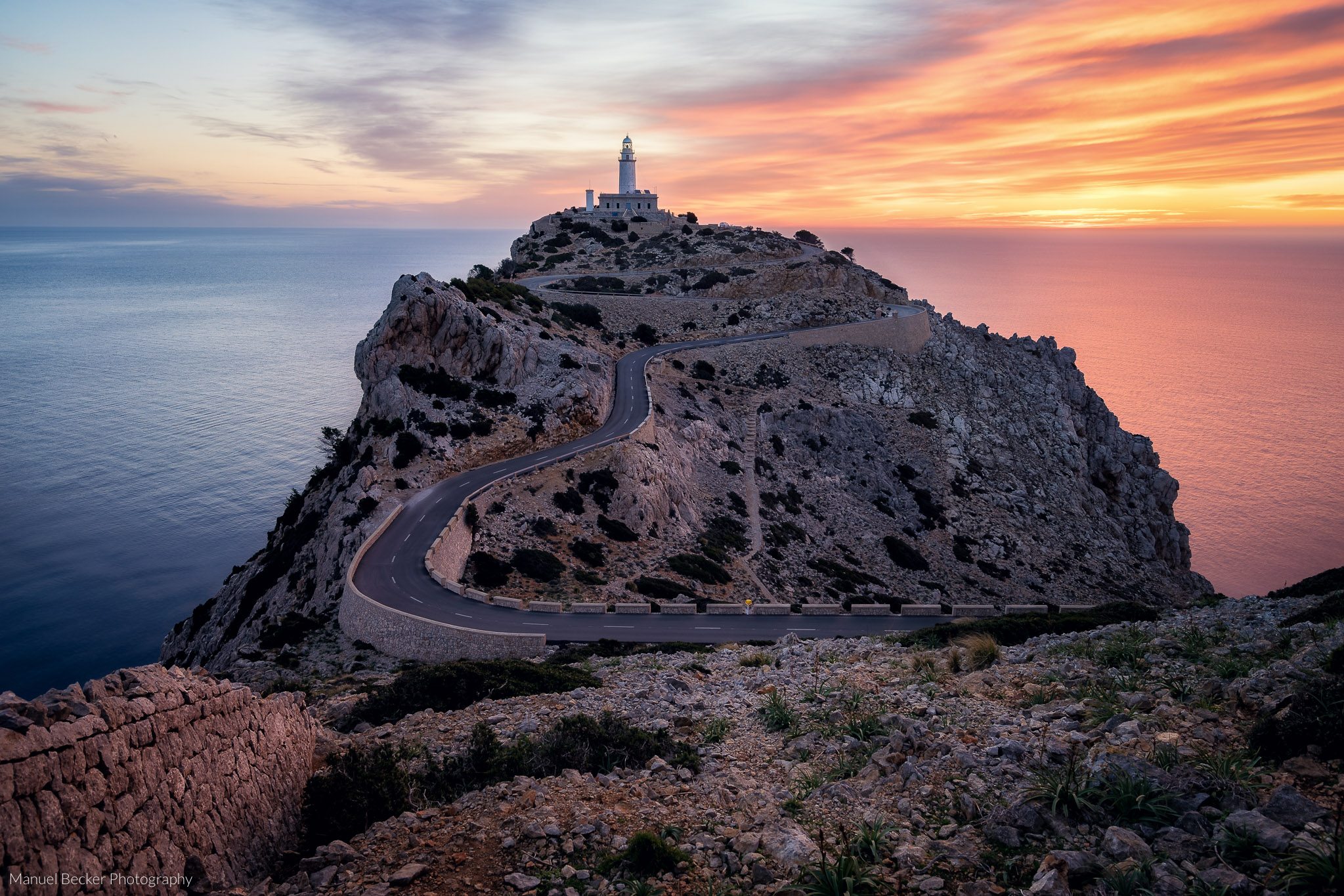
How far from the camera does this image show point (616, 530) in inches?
1446

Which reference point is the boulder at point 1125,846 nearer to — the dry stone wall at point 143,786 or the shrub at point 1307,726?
the shrub at point 1307,726

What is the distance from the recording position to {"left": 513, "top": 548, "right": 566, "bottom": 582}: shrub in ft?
102

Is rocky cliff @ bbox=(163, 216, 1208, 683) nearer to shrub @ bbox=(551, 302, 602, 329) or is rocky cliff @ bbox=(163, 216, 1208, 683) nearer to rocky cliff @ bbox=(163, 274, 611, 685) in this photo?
rocky cliff @ bbox=(163, 274, 611, 685)

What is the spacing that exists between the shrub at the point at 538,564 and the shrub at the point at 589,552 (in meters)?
1.20

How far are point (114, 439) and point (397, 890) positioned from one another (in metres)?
87.9

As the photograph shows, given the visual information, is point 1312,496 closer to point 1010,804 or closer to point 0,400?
point 1010,804

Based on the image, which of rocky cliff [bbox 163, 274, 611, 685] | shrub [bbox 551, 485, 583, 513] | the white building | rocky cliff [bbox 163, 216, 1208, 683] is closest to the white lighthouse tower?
the white building

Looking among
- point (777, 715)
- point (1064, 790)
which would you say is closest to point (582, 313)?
point (777, 715)

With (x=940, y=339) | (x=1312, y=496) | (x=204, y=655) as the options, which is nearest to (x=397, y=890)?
(x=204, y=655)

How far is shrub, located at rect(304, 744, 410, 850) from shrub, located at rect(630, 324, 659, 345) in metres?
61.1

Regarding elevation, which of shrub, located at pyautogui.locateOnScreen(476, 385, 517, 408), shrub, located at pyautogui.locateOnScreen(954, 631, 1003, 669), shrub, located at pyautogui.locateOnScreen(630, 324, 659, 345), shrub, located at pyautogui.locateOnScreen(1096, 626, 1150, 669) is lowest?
shrub, located at pyautogui.locateOnScreen(954, 631, 1003, 669)

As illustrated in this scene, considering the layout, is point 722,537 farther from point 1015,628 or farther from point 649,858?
point 649,858

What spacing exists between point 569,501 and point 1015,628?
23142mm

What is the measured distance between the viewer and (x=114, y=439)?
2938 inches
